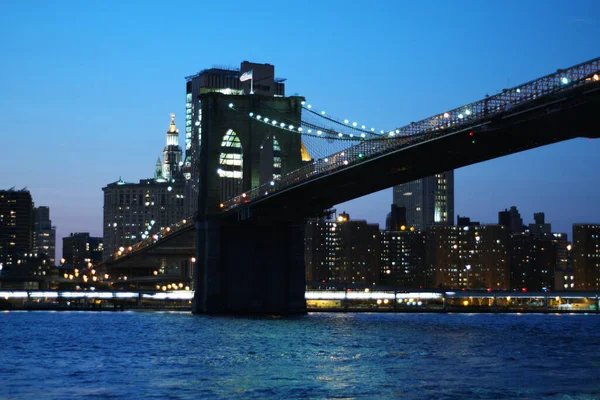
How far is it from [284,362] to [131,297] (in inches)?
3289

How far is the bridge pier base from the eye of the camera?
82.8 m

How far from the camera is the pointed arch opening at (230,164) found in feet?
285

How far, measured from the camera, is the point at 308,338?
6241 cm

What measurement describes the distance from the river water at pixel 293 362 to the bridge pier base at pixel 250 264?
5738 millimetres

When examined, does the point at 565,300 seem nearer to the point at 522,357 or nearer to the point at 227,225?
the point at 227,225

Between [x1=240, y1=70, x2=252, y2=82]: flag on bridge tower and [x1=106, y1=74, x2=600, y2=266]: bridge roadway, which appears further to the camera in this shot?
[x1=240, y1=70, x2=252, y2=82]: flag on bridge tower

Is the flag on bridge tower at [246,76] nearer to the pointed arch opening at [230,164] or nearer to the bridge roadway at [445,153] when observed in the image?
the bridge roadway at [445,153]

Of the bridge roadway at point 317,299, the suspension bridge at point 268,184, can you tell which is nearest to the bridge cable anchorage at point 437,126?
the suspension bridge at point 268,184

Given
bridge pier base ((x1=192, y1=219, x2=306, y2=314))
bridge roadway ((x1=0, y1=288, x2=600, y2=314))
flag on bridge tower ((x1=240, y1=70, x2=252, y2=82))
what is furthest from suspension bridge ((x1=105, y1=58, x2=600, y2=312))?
flag on bridge tower ((x1=240, y1=70, x2=252, y2=82))

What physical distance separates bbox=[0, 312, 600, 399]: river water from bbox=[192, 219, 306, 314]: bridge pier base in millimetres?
5738

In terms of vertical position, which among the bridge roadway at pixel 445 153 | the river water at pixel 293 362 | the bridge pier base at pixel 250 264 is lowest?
the river water at pixel 293 362

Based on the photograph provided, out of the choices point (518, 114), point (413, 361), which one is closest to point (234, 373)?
point (413, 361)

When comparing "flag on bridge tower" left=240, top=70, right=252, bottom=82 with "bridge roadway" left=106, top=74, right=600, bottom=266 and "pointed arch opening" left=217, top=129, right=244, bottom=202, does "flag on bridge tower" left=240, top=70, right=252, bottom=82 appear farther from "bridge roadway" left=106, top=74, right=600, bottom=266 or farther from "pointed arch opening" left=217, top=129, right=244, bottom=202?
"pointed arch opening" left=217, top=129, right=244, bottom=202

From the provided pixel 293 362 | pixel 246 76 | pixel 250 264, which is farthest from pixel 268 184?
pixel 246 76
